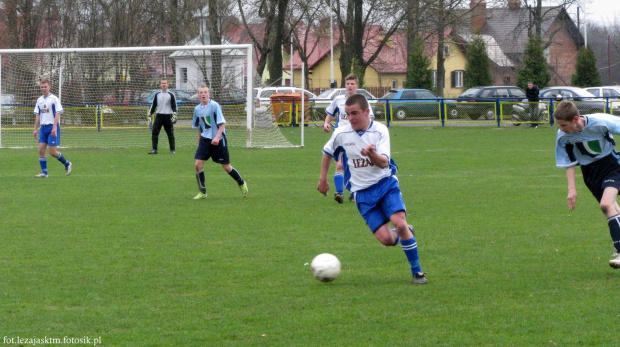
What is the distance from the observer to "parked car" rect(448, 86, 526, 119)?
3375cm

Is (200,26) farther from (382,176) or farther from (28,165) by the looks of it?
(382,176)

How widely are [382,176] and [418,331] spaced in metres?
1.70

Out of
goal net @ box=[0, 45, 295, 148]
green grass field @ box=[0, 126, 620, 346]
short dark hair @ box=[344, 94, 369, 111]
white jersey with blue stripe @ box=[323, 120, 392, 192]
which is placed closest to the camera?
green grass field @ box=[0, 126, 620, 346]

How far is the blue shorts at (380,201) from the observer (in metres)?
6.50

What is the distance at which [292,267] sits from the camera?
282 inches

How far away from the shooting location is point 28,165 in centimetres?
1812

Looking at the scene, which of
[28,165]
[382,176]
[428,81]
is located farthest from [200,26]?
[382,176]

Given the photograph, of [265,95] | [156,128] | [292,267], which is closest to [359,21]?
Result: [265,95]

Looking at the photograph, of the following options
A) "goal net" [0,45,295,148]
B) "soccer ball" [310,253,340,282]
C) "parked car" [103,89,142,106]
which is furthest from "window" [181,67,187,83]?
"soccer ball" [310,253,340,282]

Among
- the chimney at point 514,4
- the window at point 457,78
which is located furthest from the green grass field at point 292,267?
the window at point 457,78

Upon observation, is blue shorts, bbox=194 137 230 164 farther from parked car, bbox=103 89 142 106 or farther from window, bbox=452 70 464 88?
window, bbox=452 70 464 88

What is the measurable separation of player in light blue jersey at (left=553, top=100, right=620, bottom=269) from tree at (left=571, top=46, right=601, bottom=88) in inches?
1676

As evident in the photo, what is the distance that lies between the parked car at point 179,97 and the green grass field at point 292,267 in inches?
419

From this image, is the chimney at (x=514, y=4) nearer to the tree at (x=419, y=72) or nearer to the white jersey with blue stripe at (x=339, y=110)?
the tree at (x=419, y=72)
